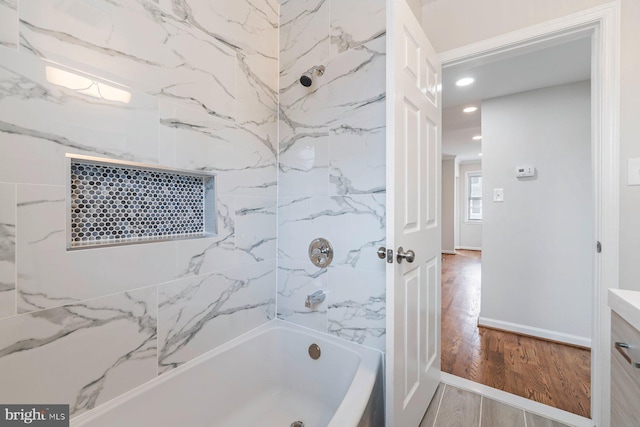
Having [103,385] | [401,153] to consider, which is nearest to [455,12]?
[401,153]

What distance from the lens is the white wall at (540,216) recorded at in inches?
88.7

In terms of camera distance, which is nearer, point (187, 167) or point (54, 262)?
point (54, 262)

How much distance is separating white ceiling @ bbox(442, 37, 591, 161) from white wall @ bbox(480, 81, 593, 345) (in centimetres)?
16

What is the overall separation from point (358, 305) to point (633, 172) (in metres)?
1.40

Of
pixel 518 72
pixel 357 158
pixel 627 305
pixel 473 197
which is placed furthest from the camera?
pixel 473 197

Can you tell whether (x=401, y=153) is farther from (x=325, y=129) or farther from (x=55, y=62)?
(x=55, y=62)

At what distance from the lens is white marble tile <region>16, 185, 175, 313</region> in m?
0.80

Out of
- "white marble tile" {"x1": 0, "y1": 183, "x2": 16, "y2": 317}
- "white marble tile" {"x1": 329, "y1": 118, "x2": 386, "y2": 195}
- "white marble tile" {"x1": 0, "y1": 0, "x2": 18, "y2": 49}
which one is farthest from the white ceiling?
"white marble tile" {"x1": 0, "y1": 183, "x2": 16, "y2": 317}

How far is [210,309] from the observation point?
1.30 meters

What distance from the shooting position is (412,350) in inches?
48.3

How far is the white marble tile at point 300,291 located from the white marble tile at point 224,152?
49 centimetres

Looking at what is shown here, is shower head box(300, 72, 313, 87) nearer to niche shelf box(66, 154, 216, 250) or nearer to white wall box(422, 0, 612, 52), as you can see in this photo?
niche shelf box(66, 154, 216, 250)

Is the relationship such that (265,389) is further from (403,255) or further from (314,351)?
(403,255)
